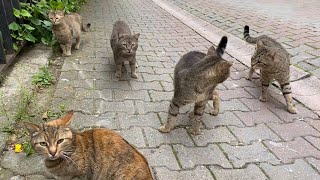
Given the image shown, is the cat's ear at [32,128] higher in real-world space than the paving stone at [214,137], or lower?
higher

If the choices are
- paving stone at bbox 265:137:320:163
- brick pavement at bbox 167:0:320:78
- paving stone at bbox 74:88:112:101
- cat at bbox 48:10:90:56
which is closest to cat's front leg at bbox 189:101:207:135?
paving stone at bbox 265:137:320:163

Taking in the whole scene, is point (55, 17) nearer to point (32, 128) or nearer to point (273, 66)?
point (32, 128)

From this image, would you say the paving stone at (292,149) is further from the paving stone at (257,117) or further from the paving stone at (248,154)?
the paving stone at (257,117)

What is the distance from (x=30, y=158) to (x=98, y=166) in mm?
849

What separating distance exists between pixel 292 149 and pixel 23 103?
10.4 feet

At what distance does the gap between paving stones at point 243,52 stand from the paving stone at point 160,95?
186cm

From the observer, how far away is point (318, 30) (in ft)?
24.0

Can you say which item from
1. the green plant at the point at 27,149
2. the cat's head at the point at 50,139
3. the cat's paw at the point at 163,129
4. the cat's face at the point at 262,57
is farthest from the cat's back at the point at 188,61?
the green plant at the point at 27,149

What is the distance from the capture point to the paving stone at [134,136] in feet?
11.0

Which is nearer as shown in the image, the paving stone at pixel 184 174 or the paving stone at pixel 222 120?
the paving stone at pixel 184 174

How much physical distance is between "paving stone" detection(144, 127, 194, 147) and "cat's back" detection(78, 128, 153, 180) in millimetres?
813

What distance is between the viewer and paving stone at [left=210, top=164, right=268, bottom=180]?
2.94 m

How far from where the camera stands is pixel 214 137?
3.59 metres

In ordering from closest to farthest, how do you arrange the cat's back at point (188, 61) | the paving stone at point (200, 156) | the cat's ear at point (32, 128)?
1. the cat's ear at point (32, 128)
2. the paving stone at point (200, 156)
3. the cat's back at point (188, 61)
